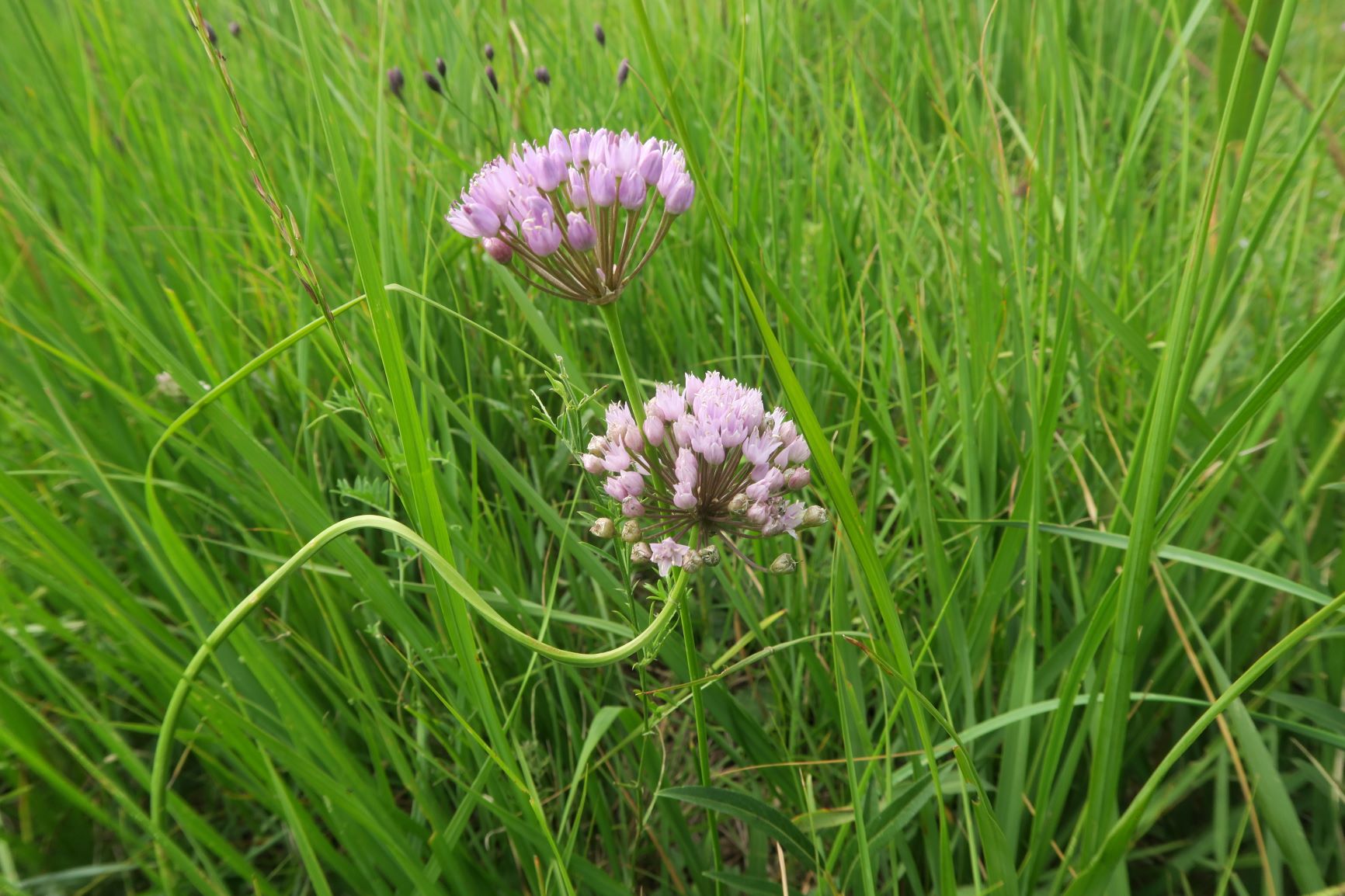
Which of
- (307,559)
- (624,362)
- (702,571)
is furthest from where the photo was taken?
(702,571)

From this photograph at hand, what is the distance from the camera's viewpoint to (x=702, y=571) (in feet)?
4.77

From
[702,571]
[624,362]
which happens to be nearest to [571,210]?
[624,362]

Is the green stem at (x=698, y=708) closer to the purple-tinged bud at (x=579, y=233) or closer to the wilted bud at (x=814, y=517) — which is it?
the wilted bud at (x=814, y=517)

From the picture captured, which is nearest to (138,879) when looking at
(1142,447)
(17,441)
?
(17,441)

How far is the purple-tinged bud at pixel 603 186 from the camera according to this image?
0.88 meters

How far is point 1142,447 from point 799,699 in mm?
616

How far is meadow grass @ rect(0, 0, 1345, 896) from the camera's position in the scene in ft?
3.18

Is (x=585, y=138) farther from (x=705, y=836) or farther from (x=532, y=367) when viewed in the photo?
(x=705, y=836)

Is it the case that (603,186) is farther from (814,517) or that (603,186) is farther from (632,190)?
(814,517)

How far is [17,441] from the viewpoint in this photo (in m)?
1.84

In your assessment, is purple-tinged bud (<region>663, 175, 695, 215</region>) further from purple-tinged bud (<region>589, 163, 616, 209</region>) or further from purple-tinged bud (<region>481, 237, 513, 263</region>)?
purple-tinged bud (<region>481, 237, 513, 263</region>)

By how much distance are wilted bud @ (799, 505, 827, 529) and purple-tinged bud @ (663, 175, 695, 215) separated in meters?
0.36

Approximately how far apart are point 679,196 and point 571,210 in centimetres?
12

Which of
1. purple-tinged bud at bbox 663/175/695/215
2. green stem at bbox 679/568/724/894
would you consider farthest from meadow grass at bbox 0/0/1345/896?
purple-tinged bud at bbox 663/175/695/215
